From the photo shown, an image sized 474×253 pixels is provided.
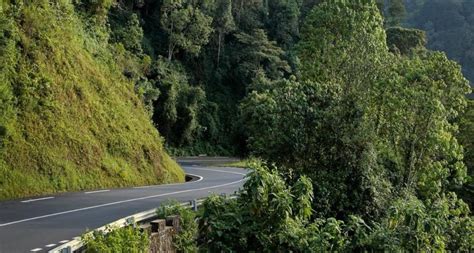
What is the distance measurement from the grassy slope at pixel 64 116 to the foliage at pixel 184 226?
20.0ft

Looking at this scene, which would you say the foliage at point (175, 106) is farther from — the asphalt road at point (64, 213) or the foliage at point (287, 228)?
the foliage at point (287, 228)

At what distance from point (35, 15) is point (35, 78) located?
120 inches

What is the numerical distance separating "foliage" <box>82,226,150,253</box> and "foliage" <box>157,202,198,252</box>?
2.07 m

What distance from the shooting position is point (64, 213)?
14.3m

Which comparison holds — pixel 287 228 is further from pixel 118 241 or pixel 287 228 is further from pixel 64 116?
pixel 64 116

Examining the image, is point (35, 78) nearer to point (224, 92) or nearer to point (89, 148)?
point (89, 148)

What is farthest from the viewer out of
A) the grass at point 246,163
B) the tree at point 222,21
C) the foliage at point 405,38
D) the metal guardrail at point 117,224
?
the tree at point 222,21

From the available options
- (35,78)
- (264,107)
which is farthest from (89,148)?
(264,107)

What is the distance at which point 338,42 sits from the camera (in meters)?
18.8

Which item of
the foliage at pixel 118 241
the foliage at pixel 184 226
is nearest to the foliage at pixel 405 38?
the foliage at pixel 184 226

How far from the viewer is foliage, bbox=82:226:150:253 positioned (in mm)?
9203

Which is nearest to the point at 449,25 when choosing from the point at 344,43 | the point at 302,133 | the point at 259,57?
the point at 259,57

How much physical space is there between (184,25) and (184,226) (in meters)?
43.6

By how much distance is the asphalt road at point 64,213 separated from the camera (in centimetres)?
1094
